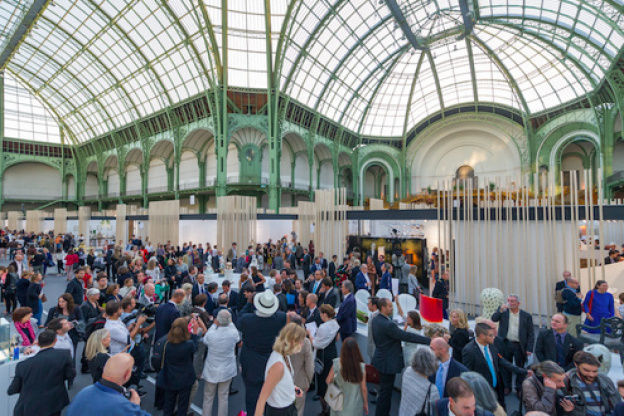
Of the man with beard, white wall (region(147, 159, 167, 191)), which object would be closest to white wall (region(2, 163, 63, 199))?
white wall (region(147, 159, 167, 191))

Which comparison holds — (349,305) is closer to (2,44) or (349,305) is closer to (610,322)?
(610,322)

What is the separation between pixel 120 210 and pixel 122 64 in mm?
14955

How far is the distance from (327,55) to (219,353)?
27.4 meters

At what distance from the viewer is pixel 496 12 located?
948 inches

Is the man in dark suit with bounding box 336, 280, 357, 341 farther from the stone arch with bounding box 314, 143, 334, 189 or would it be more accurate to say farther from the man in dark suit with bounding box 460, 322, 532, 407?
the stone arch with bounding box 314, 143, 334, 189

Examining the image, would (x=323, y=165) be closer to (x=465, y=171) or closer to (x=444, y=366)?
(x=465, y=171)

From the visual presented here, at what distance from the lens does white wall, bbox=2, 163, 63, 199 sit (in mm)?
39375

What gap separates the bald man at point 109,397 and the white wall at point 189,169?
103ft

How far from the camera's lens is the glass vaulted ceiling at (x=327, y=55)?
22141mm

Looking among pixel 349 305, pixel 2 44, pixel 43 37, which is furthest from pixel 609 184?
pixel 2 44

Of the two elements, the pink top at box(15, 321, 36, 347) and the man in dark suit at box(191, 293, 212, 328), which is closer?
the pink top at box(15, 321, 36, 347)

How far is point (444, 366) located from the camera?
3070 millimetres

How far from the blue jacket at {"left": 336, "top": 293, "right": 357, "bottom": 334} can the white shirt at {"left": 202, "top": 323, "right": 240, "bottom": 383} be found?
1.66 meters

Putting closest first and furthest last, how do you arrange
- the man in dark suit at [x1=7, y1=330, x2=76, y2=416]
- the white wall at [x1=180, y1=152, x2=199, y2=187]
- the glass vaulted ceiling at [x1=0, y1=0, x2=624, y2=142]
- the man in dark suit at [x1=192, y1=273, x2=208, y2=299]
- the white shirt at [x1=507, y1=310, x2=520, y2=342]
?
the man in dark suit at [x1=7, y1=330, x2=76, y2=416] < the white shirt at [x1=507, y1=310, x2=520, y2=342] < the man in dark suit at [x1=192, y1=273, x2=208, y2=299] < the glass vaulted ceiling at [x1=0, y1=0, x2=624, y2=142] < the white wall at [x1=180, y1=152, x2=199, y2=187]
